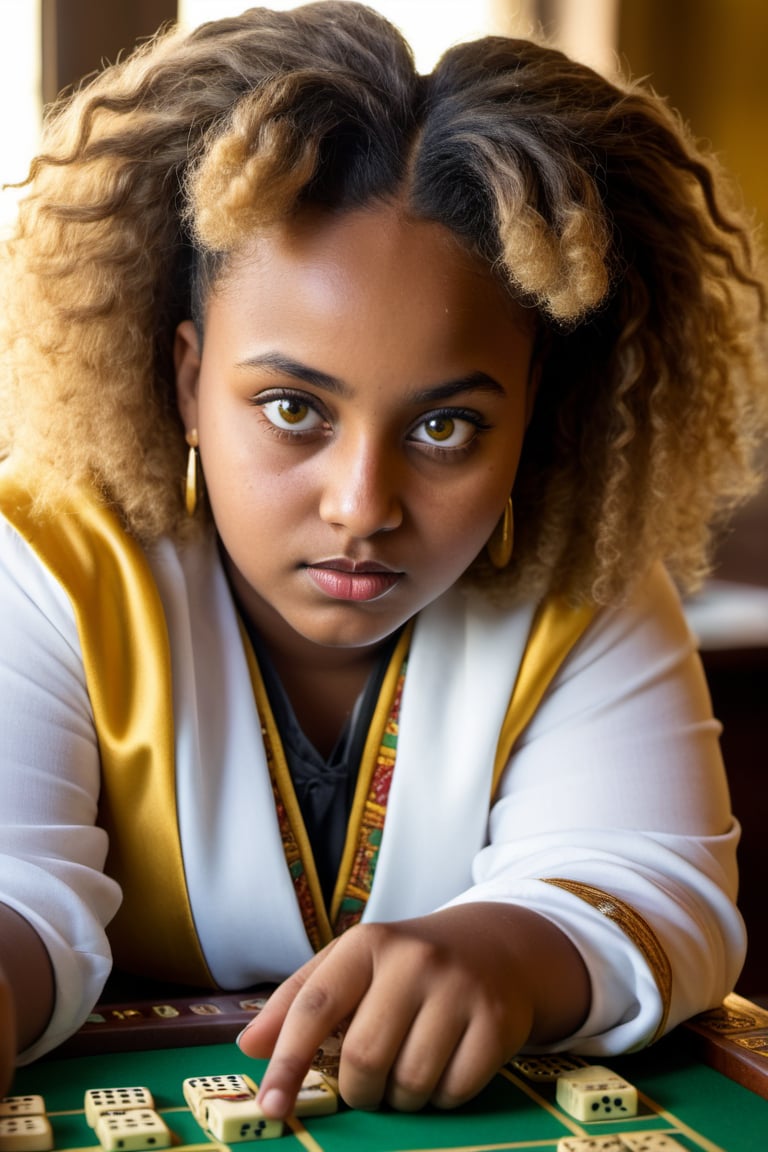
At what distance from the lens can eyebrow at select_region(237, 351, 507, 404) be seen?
107 centimetres

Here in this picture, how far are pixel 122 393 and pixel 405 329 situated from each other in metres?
0.34

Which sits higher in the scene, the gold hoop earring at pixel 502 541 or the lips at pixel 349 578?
the gold hoop earring at pixel 502 541

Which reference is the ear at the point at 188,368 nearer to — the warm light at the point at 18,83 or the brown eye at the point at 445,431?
the brown eye at the point at 445,431

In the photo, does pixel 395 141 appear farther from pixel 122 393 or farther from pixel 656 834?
pixel 656 834

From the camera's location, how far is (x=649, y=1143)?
2.58 feet

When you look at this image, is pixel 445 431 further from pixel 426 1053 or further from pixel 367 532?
pixel 426 1053

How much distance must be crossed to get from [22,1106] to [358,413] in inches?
21.6

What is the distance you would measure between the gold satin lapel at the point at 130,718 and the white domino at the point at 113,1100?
1.25ft

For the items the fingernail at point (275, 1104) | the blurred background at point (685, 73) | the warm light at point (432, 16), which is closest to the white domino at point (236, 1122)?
the fingernail at point (275, 1104)

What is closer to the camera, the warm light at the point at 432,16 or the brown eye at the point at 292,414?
the brown eye at the point at 292,414

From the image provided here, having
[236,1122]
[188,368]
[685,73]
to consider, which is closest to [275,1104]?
[236,1122]

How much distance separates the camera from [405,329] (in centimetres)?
106

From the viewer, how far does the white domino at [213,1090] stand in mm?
806

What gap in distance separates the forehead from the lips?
0.19 metres
